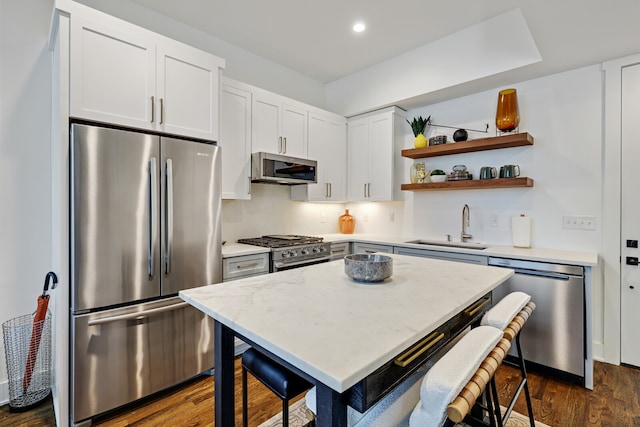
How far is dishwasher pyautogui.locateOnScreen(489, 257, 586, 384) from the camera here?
225cm

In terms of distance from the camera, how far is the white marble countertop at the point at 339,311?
2.61 ft

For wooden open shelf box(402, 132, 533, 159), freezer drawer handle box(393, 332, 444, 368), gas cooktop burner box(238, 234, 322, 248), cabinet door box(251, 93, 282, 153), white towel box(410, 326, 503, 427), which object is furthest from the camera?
cabinet door box(251, 93, 282, 153)

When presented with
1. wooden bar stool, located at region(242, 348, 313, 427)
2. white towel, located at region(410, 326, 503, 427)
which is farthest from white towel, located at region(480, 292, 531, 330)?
wooden bar stool, located at region(242, 348, 313, 427)

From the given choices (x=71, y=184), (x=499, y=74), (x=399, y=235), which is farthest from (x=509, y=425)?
(x=71, y=184)

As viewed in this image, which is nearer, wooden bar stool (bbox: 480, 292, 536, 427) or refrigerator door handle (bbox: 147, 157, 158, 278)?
wooden bar stool (bbox: 480, 292, 536, 427)

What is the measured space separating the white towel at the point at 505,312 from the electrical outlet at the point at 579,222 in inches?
72.7

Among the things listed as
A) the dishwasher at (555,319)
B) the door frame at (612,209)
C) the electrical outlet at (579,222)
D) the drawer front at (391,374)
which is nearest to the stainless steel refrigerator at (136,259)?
the drawer front at (391,374)

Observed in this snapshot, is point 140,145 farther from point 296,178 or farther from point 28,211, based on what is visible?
point 296,178

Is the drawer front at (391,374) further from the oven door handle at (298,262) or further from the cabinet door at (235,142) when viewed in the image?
the cabinet door at (235,142)

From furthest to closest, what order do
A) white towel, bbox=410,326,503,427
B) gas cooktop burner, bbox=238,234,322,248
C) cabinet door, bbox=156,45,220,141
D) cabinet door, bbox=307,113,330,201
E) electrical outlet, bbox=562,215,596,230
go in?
cabinet door, bbox=307,113,330,201 → gas cooktop burner, bbox=238,234,322,248 → electrical outlet, bbox=562,215,596,230 → cabinet door, bbox=156,45,220,141 → white towel, bbox=410,326,503,427

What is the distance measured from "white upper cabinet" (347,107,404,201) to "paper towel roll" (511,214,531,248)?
1280 millimetres

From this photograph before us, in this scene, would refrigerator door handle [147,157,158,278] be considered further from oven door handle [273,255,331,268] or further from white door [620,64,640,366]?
white door [620,64,640,366]

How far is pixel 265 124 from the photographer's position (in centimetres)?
316

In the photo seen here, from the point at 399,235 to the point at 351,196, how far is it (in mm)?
788
